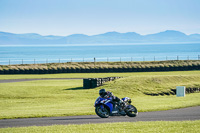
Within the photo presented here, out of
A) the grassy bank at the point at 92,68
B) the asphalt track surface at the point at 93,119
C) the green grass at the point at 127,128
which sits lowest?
the asphalt track surface at the point at 93,119

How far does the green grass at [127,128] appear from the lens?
52.6ft

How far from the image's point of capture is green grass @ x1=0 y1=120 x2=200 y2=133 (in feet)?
52.6

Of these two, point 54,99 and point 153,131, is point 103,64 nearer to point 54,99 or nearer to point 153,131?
point 54,99

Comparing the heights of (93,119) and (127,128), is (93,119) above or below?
below

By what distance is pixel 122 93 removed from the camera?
36781 mm

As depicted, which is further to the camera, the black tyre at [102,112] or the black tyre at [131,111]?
the black tyre at [131,111]

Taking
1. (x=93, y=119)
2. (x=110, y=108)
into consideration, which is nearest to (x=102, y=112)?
(x=110, y=108)

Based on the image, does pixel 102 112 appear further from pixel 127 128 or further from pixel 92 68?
pixel 92 68

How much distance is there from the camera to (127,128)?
54.7ft

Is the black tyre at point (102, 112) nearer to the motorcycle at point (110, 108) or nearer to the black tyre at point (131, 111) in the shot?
the motorcycle at point (110, 108)

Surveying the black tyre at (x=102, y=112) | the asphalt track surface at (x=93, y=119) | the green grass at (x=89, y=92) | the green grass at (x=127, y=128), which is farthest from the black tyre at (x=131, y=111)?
the green grass at (x=89, y=92)

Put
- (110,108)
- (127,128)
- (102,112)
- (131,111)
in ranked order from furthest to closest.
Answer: (131,111) → (102,112) → (110,108) → (127,128)

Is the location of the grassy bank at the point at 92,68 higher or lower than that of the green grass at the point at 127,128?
higher

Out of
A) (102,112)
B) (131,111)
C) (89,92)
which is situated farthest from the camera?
(89,92)
